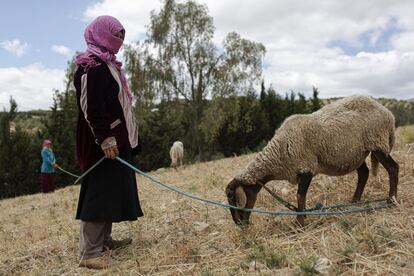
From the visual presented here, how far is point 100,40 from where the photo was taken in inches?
165

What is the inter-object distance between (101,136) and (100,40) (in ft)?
3.29

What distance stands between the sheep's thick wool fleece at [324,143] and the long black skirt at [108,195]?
1.28 m

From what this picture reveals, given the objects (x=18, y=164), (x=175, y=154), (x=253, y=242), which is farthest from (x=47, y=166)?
(x=253, y=242)

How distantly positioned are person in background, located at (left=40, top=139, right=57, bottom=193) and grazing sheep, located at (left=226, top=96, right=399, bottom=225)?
1107 cm

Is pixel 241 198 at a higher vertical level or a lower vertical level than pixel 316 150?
lower

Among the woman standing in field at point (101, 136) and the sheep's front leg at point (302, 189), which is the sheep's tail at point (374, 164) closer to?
the sheep's front leg at point (302, 189)

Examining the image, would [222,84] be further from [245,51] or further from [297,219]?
[297,219]

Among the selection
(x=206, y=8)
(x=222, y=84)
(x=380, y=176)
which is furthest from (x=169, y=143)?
(x=380, y=176)

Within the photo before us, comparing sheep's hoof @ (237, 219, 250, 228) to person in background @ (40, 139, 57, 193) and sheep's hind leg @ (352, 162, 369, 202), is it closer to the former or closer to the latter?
sheep's hind leg @ (352, 162, 369, 202)

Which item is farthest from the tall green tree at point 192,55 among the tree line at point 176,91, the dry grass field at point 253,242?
the dry grass field at point 253,242

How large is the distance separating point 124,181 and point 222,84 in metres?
25.5

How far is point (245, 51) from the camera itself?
29.1 m

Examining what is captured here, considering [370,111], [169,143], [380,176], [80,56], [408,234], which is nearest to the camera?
[408,234]

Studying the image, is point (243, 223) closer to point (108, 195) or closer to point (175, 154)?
point (108, 195)
